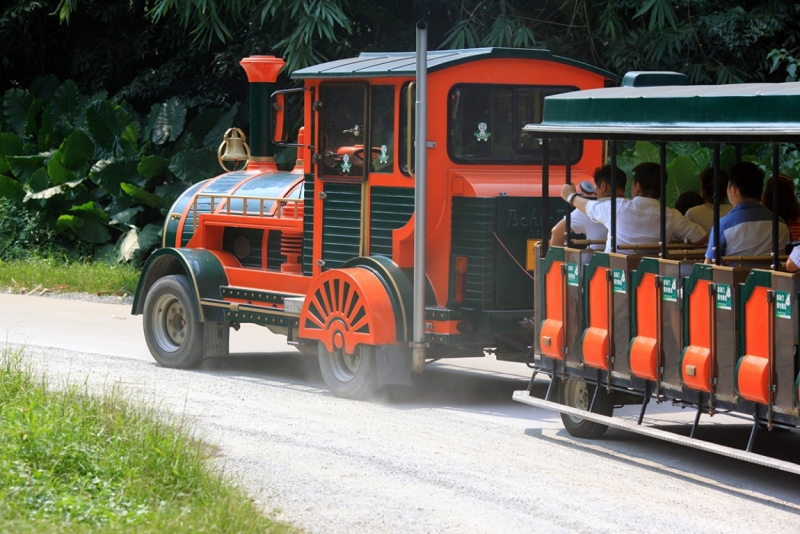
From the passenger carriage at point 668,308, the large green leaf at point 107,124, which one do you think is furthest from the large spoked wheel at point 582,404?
the large green leaf at point 107,124

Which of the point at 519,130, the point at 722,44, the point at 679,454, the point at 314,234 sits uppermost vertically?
the point at 722,44

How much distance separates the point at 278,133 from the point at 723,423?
430 cm

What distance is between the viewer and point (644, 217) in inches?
333

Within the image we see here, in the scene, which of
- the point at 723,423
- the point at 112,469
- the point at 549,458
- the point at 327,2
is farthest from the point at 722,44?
the point at 112,469

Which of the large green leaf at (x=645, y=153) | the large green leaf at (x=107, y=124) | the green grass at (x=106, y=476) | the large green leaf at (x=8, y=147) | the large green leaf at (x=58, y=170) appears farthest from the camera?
the large green leaf at (x=8, y=147)

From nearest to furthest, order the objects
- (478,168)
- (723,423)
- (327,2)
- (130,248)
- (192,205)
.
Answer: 1. (723,423)
2. (478,168)
3. (192,205)
4. (327,2)
5. (130,248)

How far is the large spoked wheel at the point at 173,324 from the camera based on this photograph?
454 inches

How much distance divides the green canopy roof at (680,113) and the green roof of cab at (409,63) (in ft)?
4.36

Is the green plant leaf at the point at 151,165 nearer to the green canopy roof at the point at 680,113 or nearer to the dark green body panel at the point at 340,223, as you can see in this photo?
the dark green body panel at the point at 340,223

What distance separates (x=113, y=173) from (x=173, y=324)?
7.88 metres

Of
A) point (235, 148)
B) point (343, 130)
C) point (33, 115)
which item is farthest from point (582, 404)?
point (33, 115)

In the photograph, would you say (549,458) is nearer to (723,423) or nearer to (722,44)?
(723,423)

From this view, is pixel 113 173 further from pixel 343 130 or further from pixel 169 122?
pixel 343 130

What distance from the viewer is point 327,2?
1602cm
